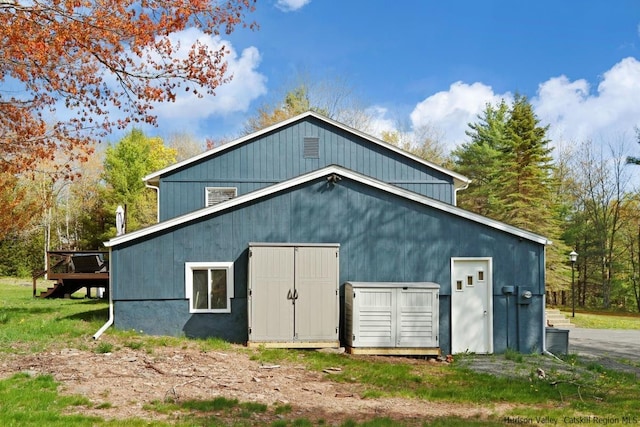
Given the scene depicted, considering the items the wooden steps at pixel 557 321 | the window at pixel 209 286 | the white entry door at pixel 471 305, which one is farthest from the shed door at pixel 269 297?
the wooden steps at pixel 557 321

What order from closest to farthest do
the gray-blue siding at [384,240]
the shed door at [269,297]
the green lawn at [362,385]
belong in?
1. the green lawn at [362,385]
2. the shed door at [269,297]
3. the gray-blue siding at [384,240]

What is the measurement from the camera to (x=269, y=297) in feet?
40.0

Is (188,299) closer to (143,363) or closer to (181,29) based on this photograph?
(143,363)

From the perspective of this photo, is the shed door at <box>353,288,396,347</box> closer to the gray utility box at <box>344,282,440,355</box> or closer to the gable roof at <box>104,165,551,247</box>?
the gray utility box at <box>344,282,440,355</box>

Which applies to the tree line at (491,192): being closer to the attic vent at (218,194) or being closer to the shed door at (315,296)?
the attic vent at (218,194)

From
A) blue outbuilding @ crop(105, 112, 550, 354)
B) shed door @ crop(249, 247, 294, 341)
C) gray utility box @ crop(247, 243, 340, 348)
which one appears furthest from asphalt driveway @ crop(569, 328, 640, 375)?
shed door @ crop(249, 247, 294, 341)

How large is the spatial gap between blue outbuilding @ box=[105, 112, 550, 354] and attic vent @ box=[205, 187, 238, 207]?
4706mm

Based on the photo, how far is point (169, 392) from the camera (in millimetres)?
8109

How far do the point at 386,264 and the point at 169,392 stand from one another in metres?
6.61

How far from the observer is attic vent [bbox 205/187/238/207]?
57.7ft

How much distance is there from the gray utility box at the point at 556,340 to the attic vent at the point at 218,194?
1011 cm

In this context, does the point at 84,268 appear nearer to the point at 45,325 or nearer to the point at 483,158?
the point at 45,325

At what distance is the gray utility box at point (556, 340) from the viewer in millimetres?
13656

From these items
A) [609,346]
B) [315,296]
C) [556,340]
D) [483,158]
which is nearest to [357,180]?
[315,296]
